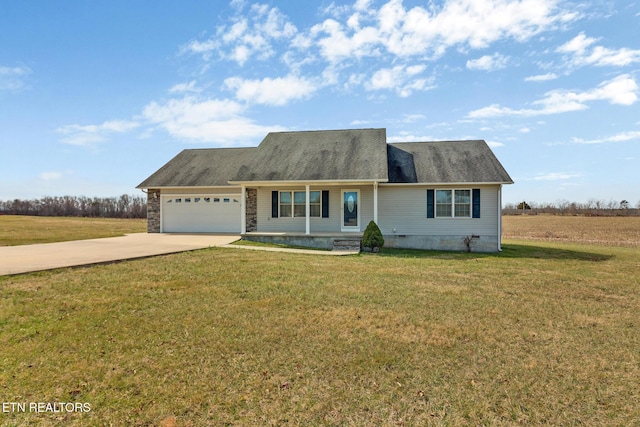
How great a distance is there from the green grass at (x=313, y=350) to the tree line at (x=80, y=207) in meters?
48.5

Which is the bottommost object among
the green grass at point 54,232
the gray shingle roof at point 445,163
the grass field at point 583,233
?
the grass field at point 583,233

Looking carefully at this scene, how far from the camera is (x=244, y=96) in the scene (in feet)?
52.9

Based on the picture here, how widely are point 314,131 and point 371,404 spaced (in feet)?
58.7

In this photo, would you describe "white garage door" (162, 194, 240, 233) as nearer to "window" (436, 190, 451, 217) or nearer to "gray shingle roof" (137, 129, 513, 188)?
"gray shingle roof" (137, 129, 513, 188)

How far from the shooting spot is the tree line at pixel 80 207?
5203cm

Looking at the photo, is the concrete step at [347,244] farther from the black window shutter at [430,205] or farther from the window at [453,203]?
the window at [453,203]

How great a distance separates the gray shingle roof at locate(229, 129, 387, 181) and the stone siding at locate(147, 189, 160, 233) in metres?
5.38

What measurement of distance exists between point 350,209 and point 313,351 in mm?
12675

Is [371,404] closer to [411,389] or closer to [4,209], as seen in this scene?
[411,389]

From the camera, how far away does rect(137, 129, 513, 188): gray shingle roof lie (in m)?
16.0

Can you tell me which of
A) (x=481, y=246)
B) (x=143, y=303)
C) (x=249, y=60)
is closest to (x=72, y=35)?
(x=249, y=60)

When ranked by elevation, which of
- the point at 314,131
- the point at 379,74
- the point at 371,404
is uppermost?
the point at 379,74

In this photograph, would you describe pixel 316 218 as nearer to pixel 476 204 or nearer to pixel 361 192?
pixel 361 192

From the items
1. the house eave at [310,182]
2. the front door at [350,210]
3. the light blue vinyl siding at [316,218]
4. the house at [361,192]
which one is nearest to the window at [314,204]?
the house at [361,192]
